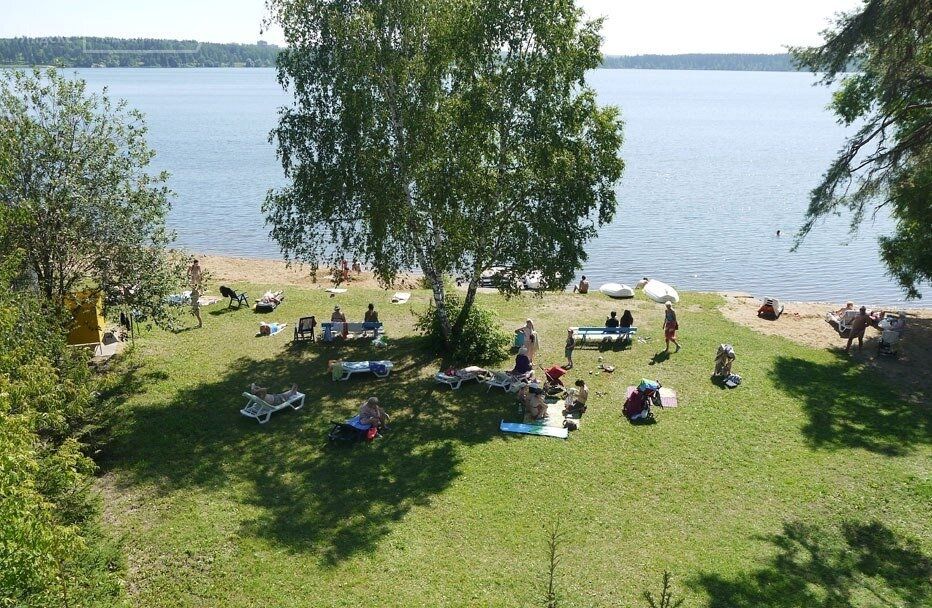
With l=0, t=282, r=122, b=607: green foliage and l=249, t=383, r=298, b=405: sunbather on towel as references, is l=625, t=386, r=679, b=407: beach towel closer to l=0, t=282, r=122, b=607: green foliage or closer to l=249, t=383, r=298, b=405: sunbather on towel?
l=249, t=383, r=298, b=405: sunbather on towel

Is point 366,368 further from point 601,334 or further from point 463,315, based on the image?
point 601,334

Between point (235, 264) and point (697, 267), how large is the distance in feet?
106

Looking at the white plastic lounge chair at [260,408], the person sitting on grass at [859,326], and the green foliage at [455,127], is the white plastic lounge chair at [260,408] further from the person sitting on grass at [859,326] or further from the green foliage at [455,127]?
the person sitting on grass at [859,326]

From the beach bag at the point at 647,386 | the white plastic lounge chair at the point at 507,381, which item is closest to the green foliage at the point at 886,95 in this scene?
the beach bag at the point at 647,386

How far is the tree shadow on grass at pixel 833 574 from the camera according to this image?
10.8 meters

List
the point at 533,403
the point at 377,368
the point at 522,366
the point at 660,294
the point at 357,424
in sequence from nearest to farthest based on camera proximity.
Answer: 1. the point at 357,424
2. the point at 533,403
3. the point at 522,366
4. the point at 377,368
5. the point at 660,294

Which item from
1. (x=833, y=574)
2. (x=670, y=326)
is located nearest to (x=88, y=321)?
(x=670, y=326)

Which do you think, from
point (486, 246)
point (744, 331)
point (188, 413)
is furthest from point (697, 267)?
point (188, 413)

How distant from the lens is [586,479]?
557 inches

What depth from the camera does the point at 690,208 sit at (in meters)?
64.4

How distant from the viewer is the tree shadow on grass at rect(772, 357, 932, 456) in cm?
1622

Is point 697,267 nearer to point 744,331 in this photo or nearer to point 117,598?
point 744,331

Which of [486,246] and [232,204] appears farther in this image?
[232,204]

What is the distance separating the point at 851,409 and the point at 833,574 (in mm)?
8146
